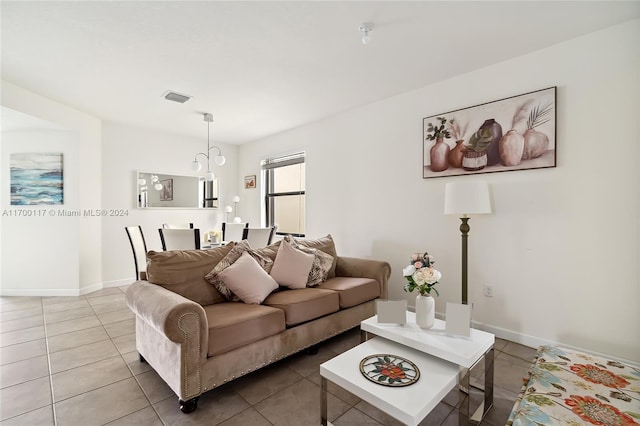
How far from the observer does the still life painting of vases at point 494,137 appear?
2580 millimetres

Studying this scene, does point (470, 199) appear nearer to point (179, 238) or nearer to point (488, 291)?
point (488, 291)

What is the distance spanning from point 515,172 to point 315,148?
2.74 meters

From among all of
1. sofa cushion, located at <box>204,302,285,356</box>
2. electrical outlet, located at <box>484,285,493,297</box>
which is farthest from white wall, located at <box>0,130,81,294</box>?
electrical outlet, located at <box>484,285,493,297</box>

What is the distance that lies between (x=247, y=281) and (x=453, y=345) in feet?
5.12

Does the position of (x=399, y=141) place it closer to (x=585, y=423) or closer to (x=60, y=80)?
(x=585, y=423)

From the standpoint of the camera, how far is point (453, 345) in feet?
5.70

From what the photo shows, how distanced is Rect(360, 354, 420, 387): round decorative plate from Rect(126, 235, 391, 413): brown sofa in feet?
2.61

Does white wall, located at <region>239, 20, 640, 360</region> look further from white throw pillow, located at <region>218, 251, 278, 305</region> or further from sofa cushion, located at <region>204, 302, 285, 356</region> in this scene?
sofa cushion, located at <region>204, 302, 285, 356</region>

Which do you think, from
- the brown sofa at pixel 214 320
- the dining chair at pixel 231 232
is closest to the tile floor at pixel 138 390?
the brown sofa at pixel 214 320

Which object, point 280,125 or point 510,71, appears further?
point 280,125

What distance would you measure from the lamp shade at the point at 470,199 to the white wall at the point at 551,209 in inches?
15.2

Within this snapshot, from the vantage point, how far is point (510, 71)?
2771 mm

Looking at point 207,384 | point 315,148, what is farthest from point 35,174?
point 207,384

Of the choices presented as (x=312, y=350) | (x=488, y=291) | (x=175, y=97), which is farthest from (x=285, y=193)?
(x=488, y=291)
